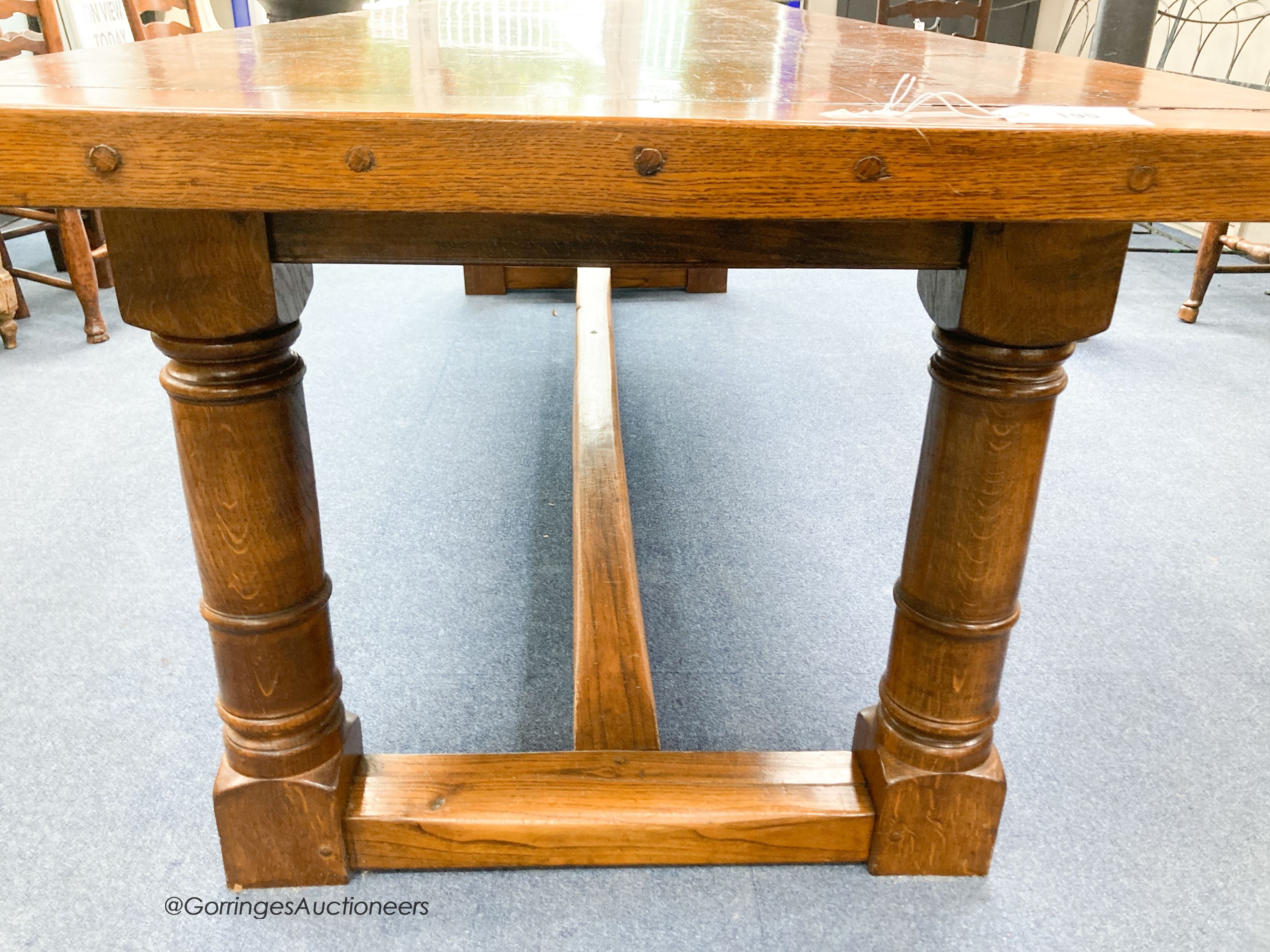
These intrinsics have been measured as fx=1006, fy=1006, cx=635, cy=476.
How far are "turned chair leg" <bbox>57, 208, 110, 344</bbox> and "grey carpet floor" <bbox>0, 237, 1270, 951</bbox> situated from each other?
7 cm

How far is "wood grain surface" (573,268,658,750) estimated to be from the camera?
3.69ft

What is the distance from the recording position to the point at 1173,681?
4.44ft

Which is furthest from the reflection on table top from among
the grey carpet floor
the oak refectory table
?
the grey carpet floor

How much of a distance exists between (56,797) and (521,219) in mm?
856

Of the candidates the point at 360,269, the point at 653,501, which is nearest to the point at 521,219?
the point at 653,501

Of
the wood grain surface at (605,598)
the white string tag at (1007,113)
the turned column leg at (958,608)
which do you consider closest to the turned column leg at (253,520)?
the wood grain surface at (605,598)

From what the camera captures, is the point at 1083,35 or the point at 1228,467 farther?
the point at 1083,35

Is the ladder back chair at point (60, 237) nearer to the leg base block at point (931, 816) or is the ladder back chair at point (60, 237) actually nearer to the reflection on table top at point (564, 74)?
the reflection on table top at point (564, 74)

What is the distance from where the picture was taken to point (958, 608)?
94 cm

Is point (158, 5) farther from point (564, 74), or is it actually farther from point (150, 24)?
point (564, 74)

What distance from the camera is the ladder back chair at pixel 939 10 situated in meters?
3.17

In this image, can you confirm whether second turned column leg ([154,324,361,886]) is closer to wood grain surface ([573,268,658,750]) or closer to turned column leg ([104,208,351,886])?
turned column leg ([104,208,351,886])

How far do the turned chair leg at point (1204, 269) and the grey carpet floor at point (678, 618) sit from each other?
168 millimetres

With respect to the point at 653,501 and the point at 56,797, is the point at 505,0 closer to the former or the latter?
the point at 653,501
